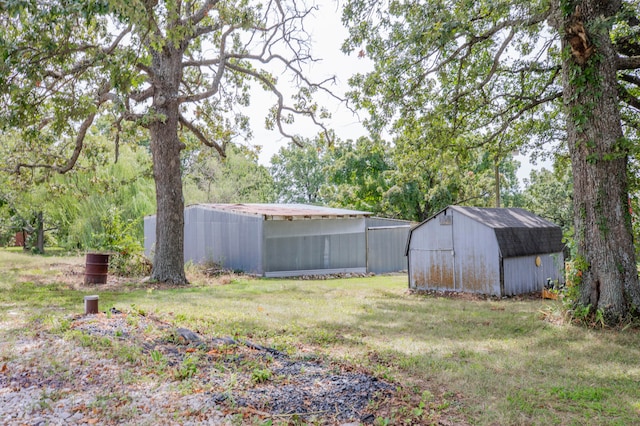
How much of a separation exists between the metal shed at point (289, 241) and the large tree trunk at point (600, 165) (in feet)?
35.5

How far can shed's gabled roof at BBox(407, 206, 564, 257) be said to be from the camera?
11875mm

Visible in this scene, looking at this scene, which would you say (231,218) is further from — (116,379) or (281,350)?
(116,379)

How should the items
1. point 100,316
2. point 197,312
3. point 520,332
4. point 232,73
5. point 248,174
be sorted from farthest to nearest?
point 248,174 → point 232,73 → point 197,312 → point 520,332 → point 100,316

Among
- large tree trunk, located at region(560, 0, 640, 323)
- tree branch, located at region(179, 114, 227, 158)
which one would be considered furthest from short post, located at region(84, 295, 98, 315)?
tree branch, located at region(179, 114, 227, 158)

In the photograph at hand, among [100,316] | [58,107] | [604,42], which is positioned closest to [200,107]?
[58,107]

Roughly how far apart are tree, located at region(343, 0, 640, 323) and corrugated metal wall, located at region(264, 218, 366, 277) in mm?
7124

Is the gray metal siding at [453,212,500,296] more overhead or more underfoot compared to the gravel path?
more overhead

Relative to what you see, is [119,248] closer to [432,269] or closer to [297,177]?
[432,269]

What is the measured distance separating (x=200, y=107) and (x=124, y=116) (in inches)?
175

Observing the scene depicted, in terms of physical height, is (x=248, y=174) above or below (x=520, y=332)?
above

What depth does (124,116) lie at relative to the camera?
39.1ft

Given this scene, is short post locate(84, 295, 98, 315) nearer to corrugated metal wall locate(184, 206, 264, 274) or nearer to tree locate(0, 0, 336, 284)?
tree locate(0, 0, 336, 284)

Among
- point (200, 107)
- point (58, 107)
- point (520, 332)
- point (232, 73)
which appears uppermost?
point (232, 73)

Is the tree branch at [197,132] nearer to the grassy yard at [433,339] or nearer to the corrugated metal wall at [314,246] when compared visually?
the corrugated metal wall at [314,246]
